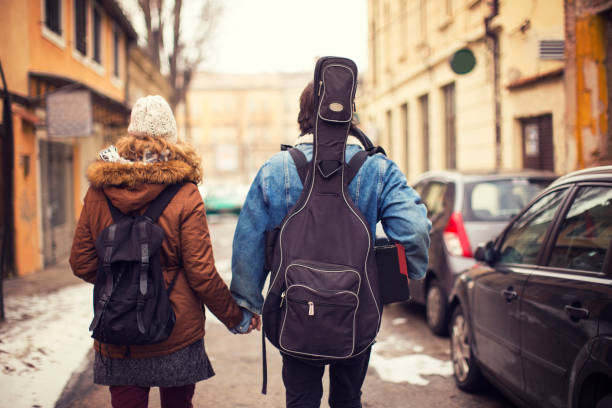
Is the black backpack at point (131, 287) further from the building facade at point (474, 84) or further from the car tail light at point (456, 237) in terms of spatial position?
the building facade at point (474, 84)

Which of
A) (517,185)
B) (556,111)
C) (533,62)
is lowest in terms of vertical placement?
(517,185)

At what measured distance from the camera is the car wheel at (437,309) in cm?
648

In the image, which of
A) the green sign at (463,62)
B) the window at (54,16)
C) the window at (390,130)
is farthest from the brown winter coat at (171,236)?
the window at (390,130)

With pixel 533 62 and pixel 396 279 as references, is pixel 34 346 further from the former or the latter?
pixel 533 62

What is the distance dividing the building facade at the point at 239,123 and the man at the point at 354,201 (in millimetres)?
62908

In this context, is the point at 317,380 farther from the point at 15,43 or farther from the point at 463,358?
the point at 15,43

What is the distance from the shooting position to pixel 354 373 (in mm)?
2688

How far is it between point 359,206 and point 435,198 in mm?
4727

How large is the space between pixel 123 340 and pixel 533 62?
461 inches

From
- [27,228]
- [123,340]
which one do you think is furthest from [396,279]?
[27,228]

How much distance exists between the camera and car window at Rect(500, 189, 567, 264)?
3.83m

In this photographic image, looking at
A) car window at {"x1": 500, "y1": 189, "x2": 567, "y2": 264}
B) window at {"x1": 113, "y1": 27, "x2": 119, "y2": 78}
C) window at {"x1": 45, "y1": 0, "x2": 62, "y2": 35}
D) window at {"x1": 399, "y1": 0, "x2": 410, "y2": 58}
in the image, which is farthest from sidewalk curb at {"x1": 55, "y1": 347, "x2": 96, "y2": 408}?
window at {"x1": 399, "y1": 0, "x2": 410, "y2": 58}

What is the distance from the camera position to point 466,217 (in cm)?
631

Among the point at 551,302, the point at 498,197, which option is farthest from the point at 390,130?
the point at 551,302
